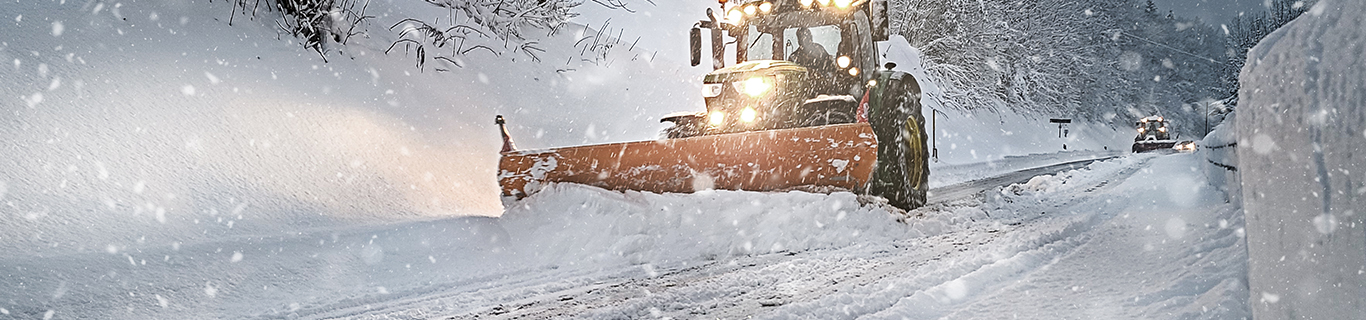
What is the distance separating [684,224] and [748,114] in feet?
4.63

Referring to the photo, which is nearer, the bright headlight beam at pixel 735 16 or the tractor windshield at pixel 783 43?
the bright headlight beam at pixel 735 16

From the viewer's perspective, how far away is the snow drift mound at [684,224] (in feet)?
14.0

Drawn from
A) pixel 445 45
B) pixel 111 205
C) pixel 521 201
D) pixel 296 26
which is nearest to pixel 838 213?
pixel 521 201

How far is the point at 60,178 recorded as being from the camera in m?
4.46

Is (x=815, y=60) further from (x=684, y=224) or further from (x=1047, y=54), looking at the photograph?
(x=1047, y=54)

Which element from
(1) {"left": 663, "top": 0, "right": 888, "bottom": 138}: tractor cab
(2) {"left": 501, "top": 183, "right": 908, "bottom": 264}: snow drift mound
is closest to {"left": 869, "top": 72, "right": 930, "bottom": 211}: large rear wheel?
(1) {"left": 663, "top": 0, "right": 888, "bottom": 138}: tractor cab

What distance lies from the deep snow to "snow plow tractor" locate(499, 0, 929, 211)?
32 cm

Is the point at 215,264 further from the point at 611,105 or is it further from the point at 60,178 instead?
the point at 611,105

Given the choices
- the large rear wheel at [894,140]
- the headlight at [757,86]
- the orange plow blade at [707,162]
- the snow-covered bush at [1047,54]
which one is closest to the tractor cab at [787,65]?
the headlight at [757,86]

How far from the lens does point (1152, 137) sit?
954 inches

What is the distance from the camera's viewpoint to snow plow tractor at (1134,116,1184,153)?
23562mm

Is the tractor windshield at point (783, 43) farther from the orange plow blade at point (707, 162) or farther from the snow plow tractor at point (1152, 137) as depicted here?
the snow plow tractor at point (1152, 137)

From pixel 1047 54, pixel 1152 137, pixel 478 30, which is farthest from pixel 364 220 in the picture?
pixel 1047 54

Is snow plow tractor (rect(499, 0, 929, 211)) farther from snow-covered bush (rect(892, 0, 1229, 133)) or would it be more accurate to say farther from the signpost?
the signpost
